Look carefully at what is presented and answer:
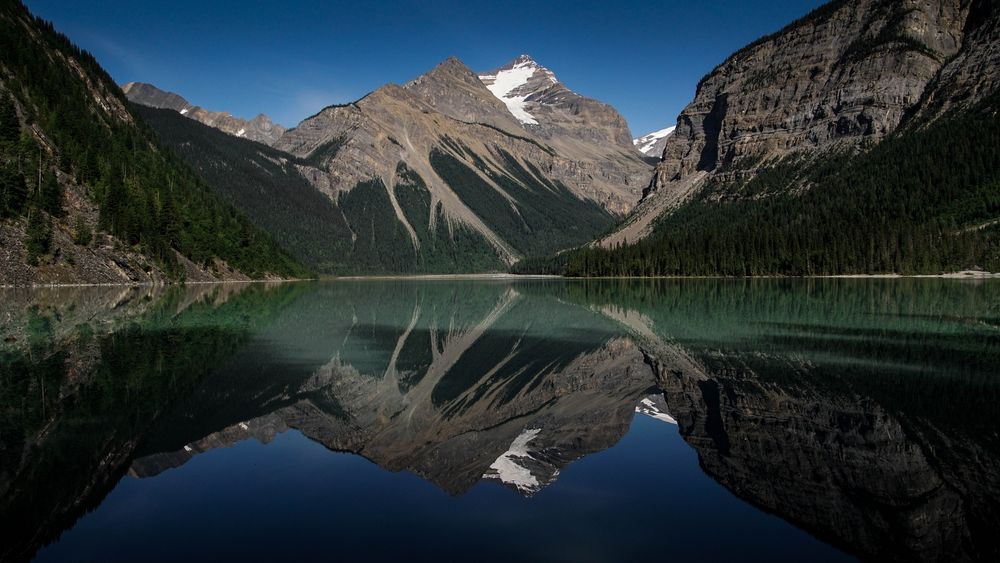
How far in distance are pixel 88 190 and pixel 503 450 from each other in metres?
91.0

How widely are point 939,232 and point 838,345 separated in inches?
4275

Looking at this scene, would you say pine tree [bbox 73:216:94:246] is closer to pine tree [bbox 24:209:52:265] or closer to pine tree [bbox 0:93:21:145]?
pine tree [bbox 24:209:52:265]

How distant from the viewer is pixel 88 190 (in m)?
85.9

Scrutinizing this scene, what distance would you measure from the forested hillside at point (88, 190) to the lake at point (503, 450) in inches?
2181

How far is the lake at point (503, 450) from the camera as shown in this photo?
920 centimetres

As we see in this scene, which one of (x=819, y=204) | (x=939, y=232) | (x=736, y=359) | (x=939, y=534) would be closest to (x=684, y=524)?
(x=939, y=534)

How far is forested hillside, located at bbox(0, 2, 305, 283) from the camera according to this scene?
73.9 metres

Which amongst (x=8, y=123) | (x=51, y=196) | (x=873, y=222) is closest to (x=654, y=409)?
(x=51, y=196)

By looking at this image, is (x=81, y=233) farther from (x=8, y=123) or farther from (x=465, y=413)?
(x=465, y=413)

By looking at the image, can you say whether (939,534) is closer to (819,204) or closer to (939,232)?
(939,232)

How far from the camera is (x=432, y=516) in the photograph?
10.4 meters

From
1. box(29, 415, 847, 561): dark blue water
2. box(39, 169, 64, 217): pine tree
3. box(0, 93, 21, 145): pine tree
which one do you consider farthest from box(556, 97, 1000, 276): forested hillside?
box(29, 415, 847, 561): dark blue water

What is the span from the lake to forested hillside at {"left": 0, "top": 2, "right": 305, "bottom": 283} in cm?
5540

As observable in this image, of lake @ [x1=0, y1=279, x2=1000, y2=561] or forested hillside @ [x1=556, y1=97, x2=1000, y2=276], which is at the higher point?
forested hillside @ [x1=556, y1=97, x2=1000, y2=276]
